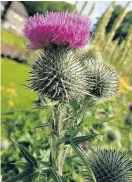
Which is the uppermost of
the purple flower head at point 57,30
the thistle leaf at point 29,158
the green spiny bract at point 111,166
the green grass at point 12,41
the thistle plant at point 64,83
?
the green grass at point 12,41

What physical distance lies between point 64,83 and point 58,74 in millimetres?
90

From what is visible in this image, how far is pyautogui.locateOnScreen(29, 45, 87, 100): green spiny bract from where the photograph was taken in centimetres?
319

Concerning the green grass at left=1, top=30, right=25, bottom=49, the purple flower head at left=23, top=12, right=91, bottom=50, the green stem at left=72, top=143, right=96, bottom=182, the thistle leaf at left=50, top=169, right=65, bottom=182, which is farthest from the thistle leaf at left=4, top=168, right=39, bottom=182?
the green grass at left=1, top=30, right=25, bottom=49

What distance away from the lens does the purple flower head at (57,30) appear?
123 inches

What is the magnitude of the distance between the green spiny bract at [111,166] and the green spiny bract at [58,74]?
0.51 metres

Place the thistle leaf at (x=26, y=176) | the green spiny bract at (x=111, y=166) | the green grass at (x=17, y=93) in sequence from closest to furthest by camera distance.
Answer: the thistle leaf at (x=26, y=176), the green spiny bract at (x=111, y=166), the green grass at (x=17, y=93)

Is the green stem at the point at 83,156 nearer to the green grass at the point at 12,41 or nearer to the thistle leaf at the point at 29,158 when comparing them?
the thistle leaf at the point at 29,158

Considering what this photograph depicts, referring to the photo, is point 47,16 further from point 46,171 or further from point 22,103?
point 22,103

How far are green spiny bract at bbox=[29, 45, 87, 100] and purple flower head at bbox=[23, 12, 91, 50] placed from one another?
0.41ft

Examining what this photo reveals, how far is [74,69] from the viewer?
131 inches

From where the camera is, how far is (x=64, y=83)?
3.32m

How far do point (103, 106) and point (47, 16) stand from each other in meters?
1.96

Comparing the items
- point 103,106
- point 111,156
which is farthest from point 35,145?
point 111,156

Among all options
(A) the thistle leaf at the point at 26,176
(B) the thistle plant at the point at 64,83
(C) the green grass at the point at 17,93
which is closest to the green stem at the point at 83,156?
(B) the thistle plant at the point at 64,83
